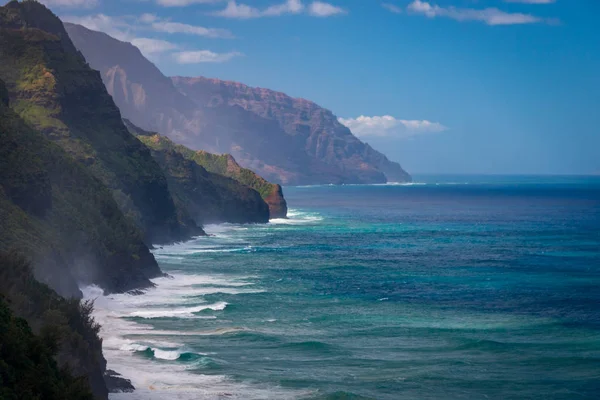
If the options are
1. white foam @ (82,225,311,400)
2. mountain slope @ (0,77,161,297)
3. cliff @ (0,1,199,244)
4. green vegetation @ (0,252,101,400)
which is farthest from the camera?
cliff @ (0,1,199,244)

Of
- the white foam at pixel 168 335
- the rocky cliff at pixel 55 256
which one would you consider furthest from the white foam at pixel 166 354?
the rocky cliff at pixel 55 256

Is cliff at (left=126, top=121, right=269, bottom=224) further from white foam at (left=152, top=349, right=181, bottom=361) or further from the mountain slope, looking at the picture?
white foam at (left=152, top=349, right=181, bottom=361)

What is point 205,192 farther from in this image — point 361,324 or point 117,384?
point 117,384

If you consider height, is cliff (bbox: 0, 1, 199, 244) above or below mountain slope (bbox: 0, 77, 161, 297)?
above

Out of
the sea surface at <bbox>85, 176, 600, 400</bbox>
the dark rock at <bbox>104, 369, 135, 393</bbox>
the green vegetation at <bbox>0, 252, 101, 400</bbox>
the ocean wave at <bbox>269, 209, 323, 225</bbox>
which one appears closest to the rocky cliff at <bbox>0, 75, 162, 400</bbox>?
the green vegetation at <bbox>0, 252, 101, 400</bbox>

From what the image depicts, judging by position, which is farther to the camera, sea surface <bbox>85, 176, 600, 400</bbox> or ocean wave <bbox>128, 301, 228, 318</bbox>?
ocean wave <bbox>128, 301, 228, 318</bbox>

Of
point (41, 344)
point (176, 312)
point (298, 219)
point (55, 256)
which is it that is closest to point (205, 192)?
point (298, 219)
